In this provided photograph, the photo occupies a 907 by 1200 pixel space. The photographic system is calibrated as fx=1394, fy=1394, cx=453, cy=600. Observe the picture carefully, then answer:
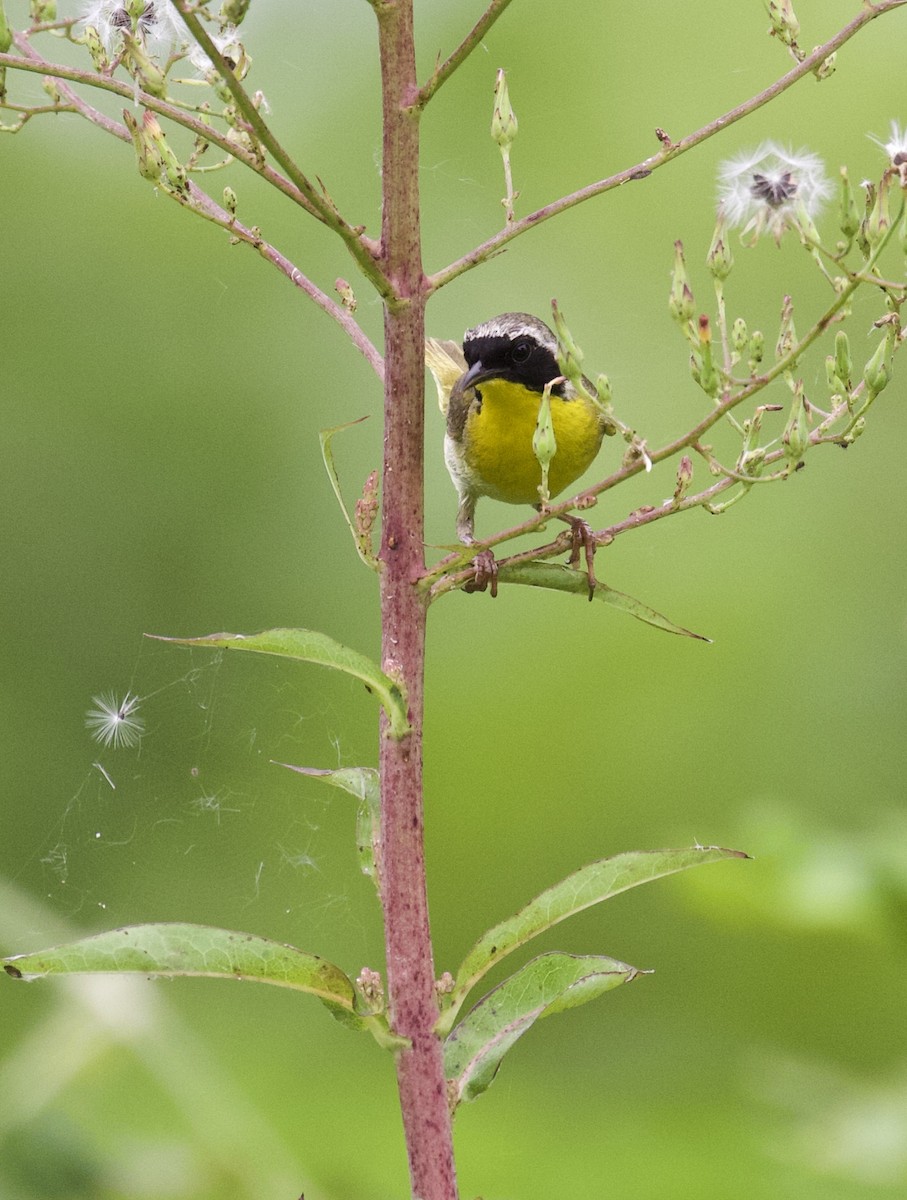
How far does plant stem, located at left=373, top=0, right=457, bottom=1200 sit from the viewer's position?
2.47 feet

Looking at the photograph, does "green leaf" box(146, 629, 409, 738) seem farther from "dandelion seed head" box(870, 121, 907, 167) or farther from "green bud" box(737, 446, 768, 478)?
"dandelion seed head" box(870, 121, 907, 167)

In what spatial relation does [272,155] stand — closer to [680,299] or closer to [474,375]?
[680,299]

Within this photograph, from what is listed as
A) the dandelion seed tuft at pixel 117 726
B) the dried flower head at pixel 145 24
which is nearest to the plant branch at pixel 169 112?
the dried flower head at pixel 145 24

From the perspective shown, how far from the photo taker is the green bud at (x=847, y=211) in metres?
0.76

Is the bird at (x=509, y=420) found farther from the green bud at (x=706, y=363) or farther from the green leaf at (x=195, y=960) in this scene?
the green leaf at (x=195, y=960)

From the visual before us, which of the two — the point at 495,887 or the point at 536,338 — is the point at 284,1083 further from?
the point at 536,338

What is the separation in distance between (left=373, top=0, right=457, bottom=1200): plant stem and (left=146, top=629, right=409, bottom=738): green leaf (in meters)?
0.02

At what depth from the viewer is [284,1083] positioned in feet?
6.55

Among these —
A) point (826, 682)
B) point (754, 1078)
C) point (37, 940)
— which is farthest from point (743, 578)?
point (37, 940)

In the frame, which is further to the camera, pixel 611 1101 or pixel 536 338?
pixel 611 1101

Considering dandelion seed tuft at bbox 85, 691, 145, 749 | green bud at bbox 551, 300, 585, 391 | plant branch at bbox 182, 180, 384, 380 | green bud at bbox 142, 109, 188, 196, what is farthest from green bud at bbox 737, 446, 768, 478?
dandelion seed tuft at bbox 85, 691, 145, 749

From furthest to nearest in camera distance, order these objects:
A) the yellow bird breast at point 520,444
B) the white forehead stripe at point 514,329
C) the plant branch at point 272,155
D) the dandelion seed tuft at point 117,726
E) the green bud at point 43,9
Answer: the white forehead stripe at point 514,329 → the yellow bird breast at point 520,444 → the dandelion seed tuft at point 117,726 → the green bud at point 43,9 → the plant branch at point 272,155

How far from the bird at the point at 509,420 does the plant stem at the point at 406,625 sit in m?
0.70

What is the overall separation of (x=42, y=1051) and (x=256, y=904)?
80 centimetres
